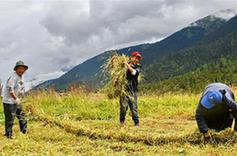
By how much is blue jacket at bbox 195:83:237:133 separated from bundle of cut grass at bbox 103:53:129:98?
2.97 metres

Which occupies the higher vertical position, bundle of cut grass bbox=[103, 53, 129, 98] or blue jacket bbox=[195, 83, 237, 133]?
bundle of cut grass bbox=[103, 53, 129, 98]

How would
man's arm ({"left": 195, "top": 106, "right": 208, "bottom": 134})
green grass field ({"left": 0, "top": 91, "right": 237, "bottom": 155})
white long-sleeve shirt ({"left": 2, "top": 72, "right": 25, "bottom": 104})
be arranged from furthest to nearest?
white long-sleeve shirt ({"left": 2, "top": 72, "right": 25, "bottom": 104}) → man's arm ({"left": 195, "top": 106, "right": 208, "bottom": 134}) → green grass field ({"left": 0, "top": 91, "right": 237, "bottom": 155})

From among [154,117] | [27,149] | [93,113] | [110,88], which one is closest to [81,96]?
[93,113]

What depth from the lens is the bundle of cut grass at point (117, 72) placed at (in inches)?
435

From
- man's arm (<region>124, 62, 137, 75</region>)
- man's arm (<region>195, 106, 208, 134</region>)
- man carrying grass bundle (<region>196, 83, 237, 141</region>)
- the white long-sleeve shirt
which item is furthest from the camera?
man's arm (<region>124, 62, 137, 75</region>)

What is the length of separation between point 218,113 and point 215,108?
173 mm

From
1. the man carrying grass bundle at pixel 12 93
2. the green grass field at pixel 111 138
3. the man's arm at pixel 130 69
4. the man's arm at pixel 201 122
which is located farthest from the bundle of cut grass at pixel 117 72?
the man's arm at pixel 201 122

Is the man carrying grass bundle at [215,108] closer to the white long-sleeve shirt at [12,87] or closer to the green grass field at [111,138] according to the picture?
the green grass field at [111,138]

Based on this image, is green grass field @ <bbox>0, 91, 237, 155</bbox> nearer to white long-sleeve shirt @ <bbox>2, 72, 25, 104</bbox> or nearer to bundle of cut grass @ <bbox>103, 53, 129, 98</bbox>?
white long-sleeve shirt @ <bbox>2, 72, 25, 104</bbox>

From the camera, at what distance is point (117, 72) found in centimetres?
1108

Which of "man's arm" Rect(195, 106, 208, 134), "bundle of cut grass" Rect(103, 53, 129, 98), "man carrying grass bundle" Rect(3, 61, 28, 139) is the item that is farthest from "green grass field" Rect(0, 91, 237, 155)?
"bundle of cut grass" Rect(103, 53, 129, 98)

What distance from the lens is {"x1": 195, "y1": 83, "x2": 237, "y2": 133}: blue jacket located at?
26.4 feet

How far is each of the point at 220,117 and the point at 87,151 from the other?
238cm

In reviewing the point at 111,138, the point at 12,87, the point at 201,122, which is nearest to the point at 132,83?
Answer: the point at 111,138
